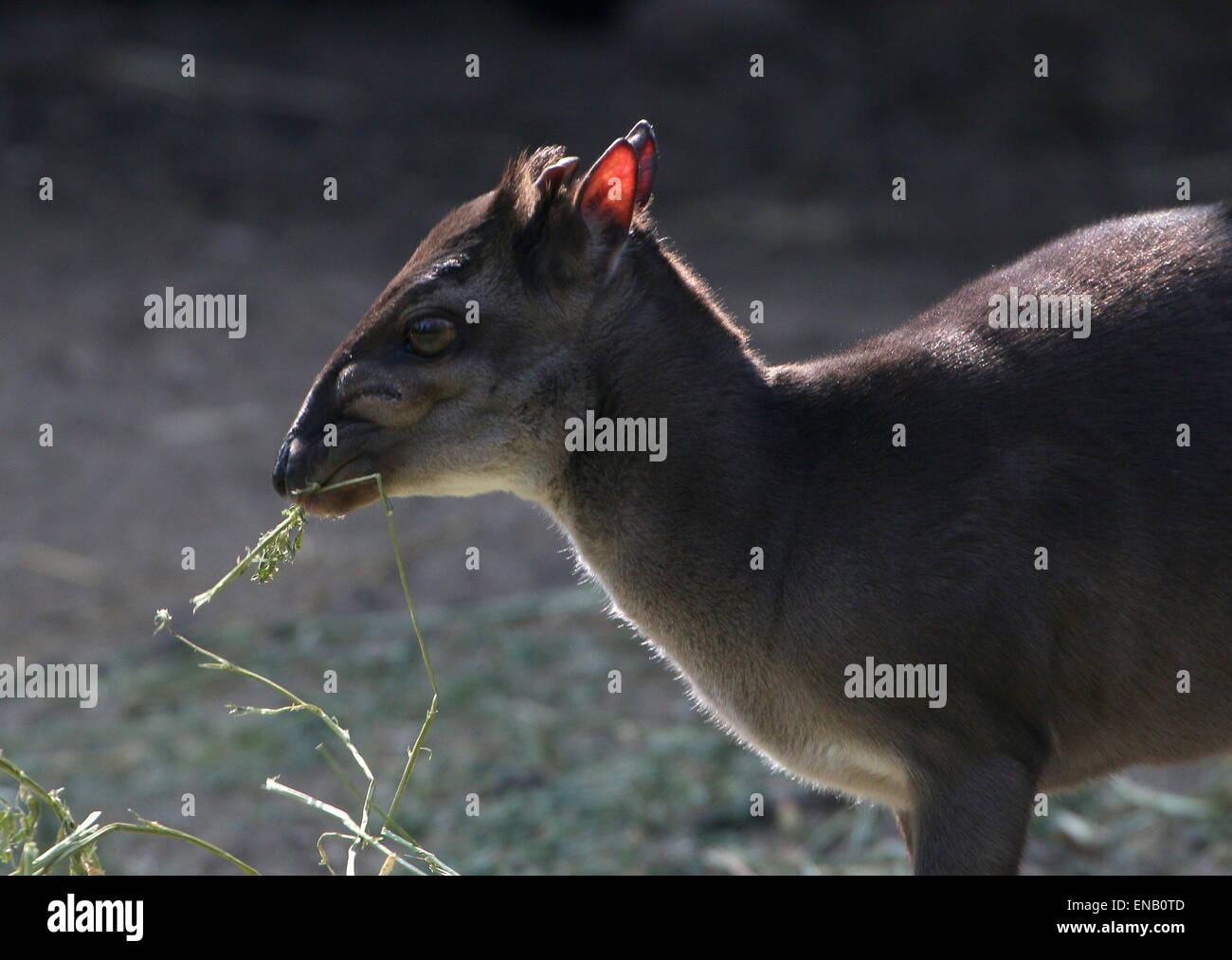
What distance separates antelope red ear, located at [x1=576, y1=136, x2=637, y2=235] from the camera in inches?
179

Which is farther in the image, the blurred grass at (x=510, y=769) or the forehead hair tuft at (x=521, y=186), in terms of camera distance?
the blurred grass at (x=510, y=769)

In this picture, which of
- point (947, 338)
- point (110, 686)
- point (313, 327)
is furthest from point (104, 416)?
point (947, 338)

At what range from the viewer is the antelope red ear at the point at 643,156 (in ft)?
15.3

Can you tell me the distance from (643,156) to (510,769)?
3.30 metres

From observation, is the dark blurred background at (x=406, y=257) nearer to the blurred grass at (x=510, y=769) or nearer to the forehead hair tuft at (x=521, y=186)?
the blurred grass at (x=510, y=769)

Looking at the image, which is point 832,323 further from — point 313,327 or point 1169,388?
point 1169,388

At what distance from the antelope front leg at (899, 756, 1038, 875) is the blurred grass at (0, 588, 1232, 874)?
198cm

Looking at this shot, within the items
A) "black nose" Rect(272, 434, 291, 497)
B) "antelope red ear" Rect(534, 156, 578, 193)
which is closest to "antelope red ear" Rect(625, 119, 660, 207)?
"antelope red ear" Rect(534, 156, 578, 193)

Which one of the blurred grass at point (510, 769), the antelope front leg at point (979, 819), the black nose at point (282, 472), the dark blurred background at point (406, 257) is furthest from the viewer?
the dark blurred background at point (406, 257)

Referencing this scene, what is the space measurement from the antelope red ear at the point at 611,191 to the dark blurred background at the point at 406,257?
2.80 metres

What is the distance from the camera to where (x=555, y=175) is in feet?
15.1

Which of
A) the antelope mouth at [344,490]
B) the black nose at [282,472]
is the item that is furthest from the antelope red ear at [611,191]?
the black nose at [282,472]

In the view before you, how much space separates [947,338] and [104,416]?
6974mm
